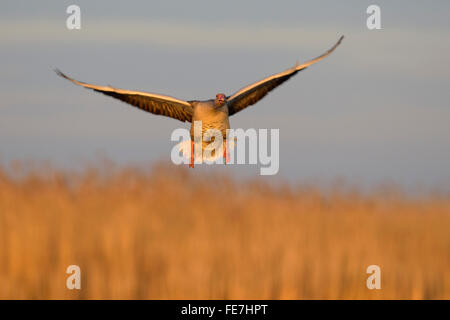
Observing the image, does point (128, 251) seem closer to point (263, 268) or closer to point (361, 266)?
point (263, 268)

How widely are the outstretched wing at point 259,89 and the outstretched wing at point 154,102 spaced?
29.2 inches

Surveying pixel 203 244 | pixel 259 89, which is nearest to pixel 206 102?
pixel 259 89

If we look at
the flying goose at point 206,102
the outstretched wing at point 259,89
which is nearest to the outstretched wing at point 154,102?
the flying goose at point 206,102

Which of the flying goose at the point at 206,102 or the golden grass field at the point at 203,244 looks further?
the flying goose at the point at 206,102

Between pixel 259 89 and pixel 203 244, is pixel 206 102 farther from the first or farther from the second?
pixel 203 244

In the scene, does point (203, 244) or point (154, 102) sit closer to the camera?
point (203, 244)

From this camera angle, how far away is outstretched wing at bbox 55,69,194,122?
10.4 meters

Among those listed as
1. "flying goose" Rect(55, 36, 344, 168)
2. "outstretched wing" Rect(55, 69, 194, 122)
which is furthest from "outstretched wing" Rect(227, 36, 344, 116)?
"outstretched wing" Rect(55, 69, 194, 122)

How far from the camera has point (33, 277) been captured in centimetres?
→ 655

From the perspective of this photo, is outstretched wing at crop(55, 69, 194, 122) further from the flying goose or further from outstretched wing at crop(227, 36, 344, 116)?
outstretched wing at crop(227, 36, 344, 116)

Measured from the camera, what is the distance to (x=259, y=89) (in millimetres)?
10875

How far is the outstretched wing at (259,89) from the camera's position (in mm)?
10039

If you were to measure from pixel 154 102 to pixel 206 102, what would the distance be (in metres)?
0.89

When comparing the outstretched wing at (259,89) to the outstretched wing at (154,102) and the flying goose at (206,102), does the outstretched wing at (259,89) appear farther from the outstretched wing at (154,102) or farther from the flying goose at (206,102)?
the outstretched wing at (154,102)
